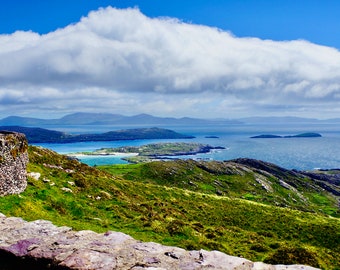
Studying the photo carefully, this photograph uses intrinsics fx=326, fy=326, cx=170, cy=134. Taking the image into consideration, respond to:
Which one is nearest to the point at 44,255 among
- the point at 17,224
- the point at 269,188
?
the point at 17,224

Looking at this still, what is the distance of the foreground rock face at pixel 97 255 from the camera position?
28.8ft

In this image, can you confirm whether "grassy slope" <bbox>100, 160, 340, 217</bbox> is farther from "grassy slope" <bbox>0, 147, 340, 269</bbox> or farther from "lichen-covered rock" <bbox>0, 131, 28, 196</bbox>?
"lichen-covered rock" <bbox>0, 131, 28, 196</bbox>

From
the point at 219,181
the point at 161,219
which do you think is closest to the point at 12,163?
the point at 161,219

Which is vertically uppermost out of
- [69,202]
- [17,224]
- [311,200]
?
[17,224]

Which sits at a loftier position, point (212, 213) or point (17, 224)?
point (17, 224)

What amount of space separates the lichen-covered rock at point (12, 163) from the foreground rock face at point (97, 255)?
52.9ft

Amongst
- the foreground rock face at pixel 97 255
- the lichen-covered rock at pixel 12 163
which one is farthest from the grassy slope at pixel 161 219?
the foreground rock face at pixel 97 255

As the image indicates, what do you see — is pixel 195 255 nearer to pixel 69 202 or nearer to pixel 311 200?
pixel 69 202

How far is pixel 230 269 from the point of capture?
863 centimetres

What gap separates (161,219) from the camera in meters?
31.6

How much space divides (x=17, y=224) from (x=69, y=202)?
17.9m

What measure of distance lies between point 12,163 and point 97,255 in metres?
20.8

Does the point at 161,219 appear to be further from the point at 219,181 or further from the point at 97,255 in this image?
the point at 219,181

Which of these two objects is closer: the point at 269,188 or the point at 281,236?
the point at 281,236
